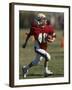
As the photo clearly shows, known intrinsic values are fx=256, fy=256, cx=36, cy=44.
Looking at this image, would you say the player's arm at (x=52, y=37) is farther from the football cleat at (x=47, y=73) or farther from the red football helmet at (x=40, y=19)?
the football cleat at (x=47, y=73)

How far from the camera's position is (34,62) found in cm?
218

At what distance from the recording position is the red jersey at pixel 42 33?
2184 millimetres

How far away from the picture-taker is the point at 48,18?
7.27ft

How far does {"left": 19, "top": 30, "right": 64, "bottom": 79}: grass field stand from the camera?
2135 millimetres

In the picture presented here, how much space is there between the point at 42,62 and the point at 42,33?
25cm

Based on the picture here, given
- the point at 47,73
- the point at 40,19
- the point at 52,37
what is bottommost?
the point at 47,73

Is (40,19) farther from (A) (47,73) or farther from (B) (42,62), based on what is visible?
(A) (47,73)

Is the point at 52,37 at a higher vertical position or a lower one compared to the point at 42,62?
higher

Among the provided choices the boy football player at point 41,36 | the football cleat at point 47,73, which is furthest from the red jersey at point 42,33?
the football cleat at point 47,73

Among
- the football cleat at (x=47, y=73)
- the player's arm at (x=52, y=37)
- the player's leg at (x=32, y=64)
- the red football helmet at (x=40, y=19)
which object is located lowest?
the football cleat at (x=47, y=73)

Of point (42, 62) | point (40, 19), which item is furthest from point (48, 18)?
point (42, 62)

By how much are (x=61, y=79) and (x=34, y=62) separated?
0.30 metres

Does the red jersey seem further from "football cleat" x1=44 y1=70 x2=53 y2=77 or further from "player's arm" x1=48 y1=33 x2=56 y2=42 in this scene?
"football cleat" x1=44 y1=70 x2=53 y2=77

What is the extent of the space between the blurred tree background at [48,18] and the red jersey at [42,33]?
61mm
